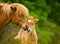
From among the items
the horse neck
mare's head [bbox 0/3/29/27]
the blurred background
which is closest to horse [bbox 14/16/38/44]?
mare's head [bbox 0/3/29/27]

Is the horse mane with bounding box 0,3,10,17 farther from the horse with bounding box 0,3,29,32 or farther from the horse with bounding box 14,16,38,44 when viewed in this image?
the horse with bounding box 14,16,38,44

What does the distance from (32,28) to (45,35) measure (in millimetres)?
5587

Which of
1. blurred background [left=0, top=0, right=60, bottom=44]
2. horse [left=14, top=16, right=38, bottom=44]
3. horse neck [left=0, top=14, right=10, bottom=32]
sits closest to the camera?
horse [left=14, top=16, right=38, bottom=44]

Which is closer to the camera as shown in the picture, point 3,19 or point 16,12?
point 16,12

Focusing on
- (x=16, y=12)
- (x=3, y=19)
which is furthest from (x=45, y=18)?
(x=16, y=12)

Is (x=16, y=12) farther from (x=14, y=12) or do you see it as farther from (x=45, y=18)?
(x=45, y=18)

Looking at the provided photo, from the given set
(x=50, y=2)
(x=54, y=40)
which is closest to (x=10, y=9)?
(x=54, y=40)

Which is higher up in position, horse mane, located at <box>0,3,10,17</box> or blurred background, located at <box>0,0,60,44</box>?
horse mane, located at <box>0,3,10,17</box>

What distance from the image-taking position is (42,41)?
33.3ft

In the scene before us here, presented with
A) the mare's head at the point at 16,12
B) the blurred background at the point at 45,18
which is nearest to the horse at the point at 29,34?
the mare's head at the point at 16,12

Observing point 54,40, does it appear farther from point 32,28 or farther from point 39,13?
point 32,28

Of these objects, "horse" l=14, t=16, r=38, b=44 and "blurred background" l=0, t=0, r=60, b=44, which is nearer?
"horse" l=14, t=16, r=38, b=44

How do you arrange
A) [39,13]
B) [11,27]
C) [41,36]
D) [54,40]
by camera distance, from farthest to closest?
[54,40] → [39,13] → [41,36] → [11,27]

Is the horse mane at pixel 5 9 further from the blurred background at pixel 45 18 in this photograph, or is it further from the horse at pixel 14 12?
the blurred background at pixel 45 18
